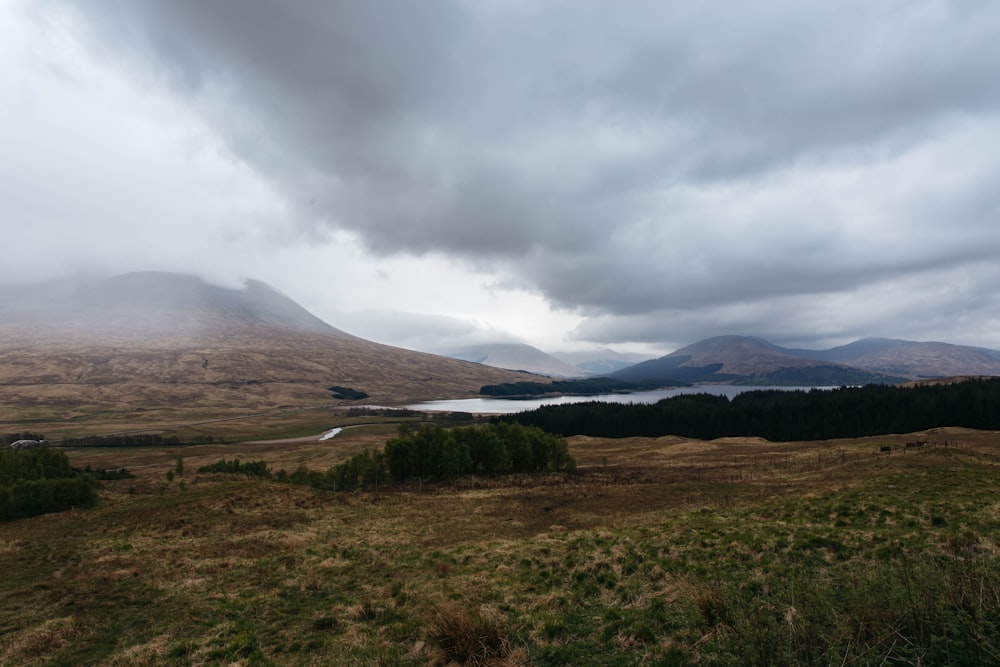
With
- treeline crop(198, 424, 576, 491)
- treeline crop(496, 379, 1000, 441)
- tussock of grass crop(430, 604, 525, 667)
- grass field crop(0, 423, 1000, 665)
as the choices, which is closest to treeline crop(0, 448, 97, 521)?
grass field crop(0, 423, 1000, 665)

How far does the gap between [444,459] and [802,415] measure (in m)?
99.4

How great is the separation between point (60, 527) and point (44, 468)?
33917 millimetres

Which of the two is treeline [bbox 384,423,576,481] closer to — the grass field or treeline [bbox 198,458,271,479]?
treeline [bbox 198,458,271,479]

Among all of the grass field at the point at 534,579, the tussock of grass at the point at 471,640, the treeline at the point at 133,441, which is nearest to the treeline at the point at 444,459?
the grass field at the point at 534,579

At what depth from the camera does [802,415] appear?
367 feet

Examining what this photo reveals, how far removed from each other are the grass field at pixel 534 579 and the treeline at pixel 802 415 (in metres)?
80.2

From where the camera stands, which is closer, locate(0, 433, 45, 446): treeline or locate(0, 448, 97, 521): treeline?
locate(0, 448, 97, 521): treeline

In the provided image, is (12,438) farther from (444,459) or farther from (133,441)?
(444,459)

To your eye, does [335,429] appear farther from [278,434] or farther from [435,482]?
[435,482]

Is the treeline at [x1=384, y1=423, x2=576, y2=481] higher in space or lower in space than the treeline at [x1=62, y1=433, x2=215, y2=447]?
higher

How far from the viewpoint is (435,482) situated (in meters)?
60.8

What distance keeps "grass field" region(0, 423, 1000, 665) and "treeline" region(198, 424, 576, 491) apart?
2778 centimetres

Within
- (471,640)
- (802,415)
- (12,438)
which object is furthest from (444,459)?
(12,438)

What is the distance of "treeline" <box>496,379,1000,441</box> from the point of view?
92.9 meters
